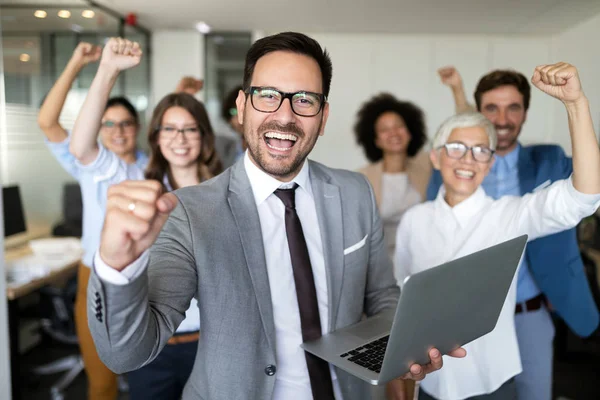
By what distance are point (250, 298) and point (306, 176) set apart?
16.4 inches

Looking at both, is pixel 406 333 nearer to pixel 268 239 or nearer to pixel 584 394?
pixel 268 239

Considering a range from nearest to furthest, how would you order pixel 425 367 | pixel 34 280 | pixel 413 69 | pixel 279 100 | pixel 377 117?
pixel 425 367 < pixel 279 100 < pixel 34 280 < pixel 377 117 < pixel 413 69

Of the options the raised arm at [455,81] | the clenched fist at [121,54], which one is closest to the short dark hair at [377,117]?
the raised arm at [455,81]

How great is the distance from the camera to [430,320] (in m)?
1.00

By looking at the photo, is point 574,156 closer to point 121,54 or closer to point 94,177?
point 121,54

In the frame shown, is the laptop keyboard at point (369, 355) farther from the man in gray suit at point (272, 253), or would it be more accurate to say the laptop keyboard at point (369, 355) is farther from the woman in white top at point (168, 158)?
the woman in white top at point (168, 158)

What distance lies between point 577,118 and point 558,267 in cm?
73

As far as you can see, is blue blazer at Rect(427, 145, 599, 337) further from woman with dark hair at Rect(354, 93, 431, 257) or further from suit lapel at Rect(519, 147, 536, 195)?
woman with dark hair at Rect(354, 93, 431, 257)

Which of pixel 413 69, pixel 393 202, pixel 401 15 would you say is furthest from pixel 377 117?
pixel 401 15

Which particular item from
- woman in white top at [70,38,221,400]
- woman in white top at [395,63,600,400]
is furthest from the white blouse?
woman in white top at [70,38,221,400]

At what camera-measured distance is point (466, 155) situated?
1.65m

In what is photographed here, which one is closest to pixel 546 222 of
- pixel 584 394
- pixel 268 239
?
pixel 268 239

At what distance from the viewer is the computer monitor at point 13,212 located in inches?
127

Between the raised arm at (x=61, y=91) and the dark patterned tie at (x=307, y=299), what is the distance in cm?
124
